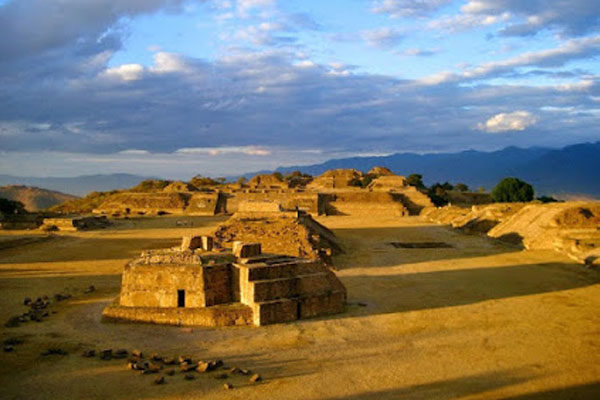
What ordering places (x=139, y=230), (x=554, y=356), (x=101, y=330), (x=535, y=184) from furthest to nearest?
1. (x=535, y=184)
2. (x=139, y=230)
3. (x=101, y=330)
4. (x=554, y=356)

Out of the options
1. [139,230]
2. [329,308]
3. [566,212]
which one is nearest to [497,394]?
[329,308]

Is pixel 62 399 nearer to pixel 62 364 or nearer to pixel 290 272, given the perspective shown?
pixel 62 364

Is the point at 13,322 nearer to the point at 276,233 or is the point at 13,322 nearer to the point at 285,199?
the point at 276,233

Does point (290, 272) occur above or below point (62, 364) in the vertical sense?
above

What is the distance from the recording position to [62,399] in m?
6.88

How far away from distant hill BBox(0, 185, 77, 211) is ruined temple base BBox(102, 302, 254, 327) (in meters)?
83.0

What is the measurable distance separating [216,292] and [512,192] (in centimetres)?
4904

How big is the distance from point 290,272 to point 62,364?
4931mm

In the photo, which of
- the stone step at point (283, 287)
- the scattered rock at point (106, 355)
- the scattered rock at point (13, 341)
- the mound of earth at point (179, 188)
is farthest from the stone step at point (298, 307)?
the mound of earth at point (179, 188)

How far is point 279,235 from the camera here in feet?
66.0

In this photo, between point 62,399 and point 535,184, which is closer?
point 62,399

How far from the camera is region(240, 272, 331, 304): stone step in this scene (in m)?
10.6

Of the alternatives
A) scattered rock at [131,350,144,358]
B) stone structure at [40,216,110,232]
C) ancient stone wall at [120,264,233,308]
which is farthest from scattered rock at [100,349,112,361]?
stone structure at [40,216,110,232]

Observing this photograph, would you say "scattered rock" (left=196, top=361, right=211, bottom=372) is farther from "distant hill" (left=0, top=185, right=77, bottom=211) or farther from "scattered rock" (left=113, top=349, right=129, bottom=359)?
"distant hill" (left=0, top=185, right=77, bottom=211)
